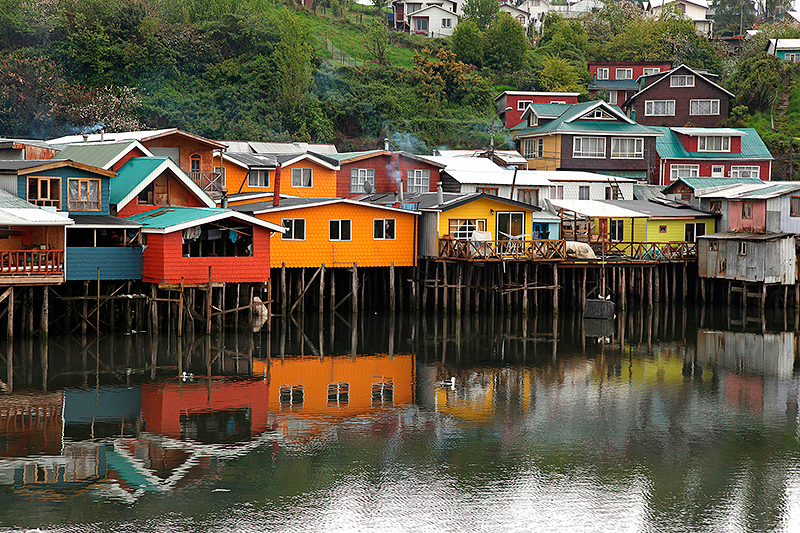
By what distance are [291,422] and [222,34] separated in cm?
5467

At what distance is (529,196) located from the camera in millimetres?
47406

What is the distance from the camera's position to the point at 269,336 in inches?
1309

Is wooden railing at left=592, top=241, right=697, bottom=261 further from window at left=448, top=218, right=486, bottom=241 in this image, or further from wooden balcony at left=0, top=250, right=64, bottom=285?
wooden balcony at left=0, top=250, right=64, bottom=285

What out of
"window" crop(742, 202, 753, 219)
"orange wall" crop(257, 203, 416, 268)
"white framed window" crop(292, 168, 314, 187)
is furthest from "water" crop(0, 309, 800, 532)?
"white framed window" crop(292, 168, 314, 187)

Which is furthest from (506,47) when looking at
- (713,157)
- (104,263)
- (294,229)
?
(104,263)

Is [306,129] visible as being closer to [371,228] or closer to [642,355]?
[371,228]

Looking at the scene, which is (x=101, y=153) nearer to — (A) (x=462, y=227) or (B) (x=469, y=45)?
(A) (x=462, y=227)

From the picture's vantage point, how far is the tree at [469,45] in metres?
83.6

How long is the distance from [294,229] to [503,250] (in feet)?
30.7

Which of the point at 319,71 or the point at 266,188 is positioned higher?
the point at 319,71

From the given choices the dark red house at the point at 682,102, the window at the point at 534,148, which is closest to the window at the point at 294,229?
the window at the point at 534,148

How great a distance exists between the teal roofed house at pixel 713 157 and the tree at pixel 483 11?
3661 cm

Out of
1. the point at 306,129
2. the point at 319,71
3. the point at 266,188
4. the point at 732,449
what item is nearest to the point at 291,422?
the point at 732,449

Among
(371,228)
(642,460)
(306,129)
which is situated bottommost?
(642,460)
